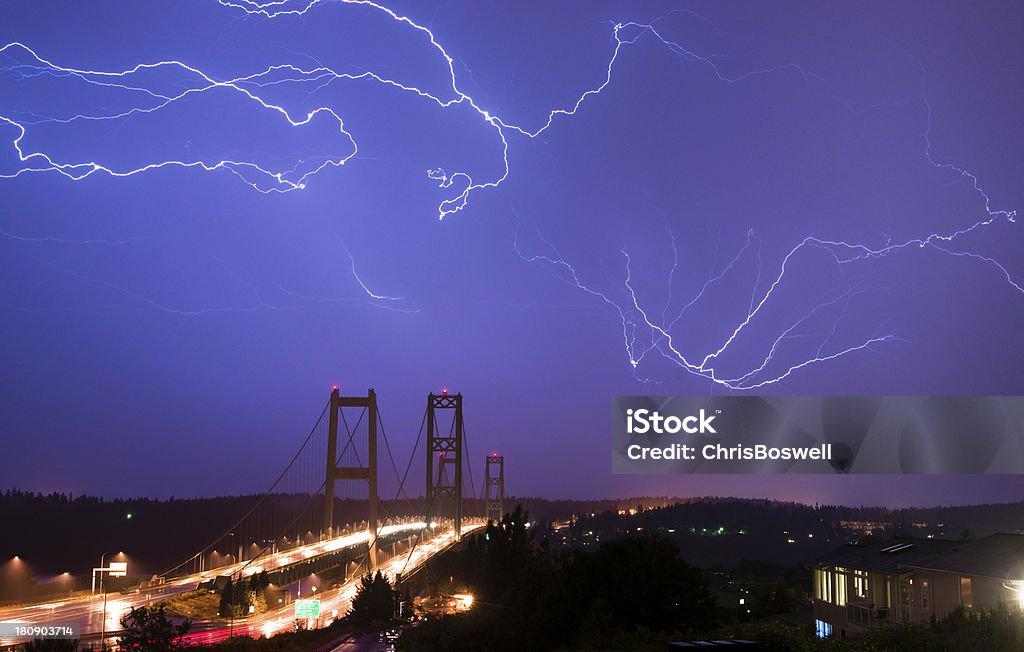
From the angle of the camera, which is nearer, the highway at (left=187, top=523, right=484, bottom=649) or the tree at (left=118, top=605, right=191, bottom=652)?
the tree at (left=118, top=605, right=191, bottom=652)

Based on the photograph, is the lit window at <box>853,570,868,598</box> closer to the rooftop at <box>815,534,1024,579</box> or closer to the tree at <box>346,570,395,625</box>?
the rooftop at <box>815,534,1024,579</box>

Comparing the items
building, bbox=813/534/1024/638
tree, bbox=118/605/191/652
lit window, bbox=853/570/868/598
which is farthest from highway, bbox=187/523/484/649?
lit window, bbox=853/570/868/598

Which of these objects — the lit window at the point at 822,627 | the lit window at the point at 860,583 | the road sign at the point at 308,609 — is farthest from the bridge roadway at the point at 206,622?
the lit window at the point at 860,583

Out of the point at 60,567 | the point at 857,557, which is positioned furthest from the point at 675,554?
the point at 60,567

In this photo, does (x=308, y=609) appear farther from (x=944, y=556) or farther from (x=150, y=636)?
(x=944, y=556)

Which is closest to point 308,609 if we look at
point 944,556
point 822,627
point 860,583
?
point 822,627
